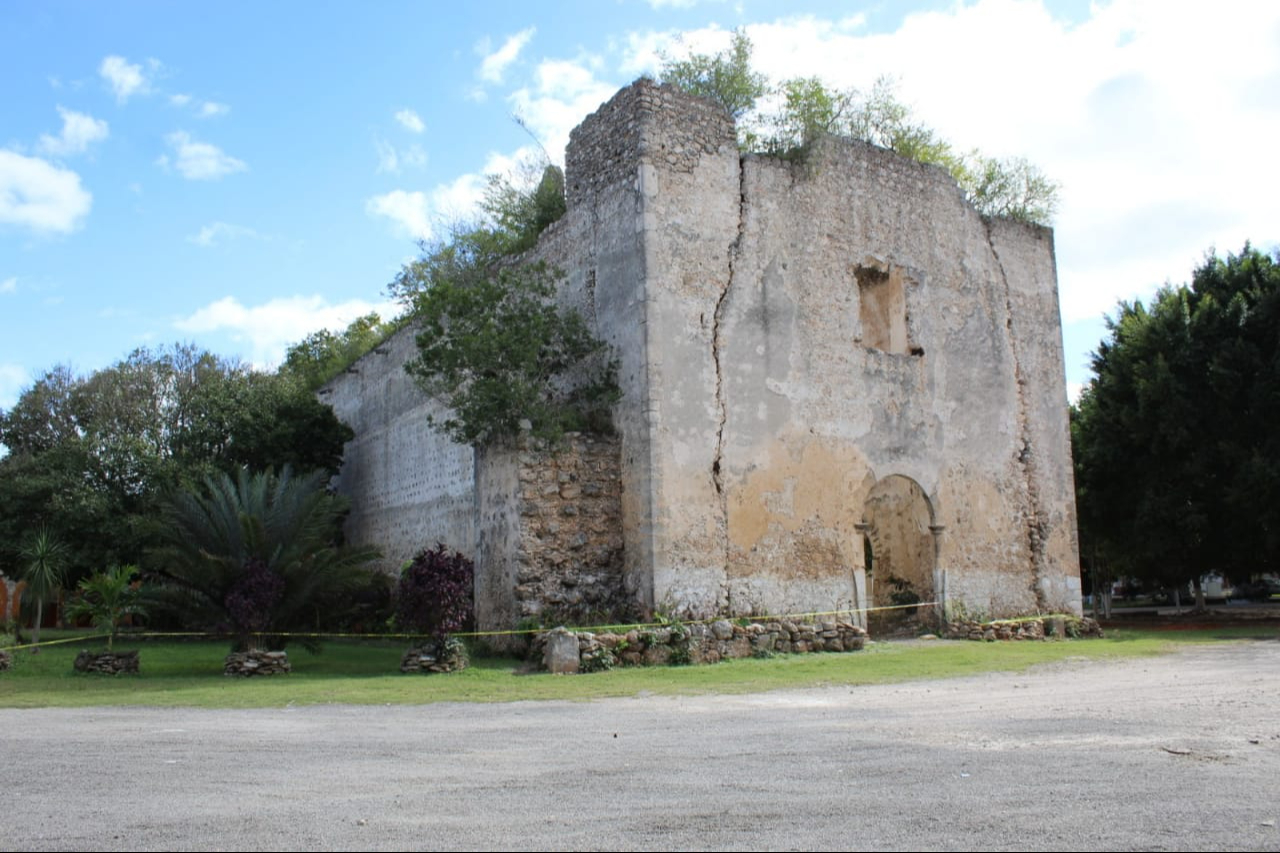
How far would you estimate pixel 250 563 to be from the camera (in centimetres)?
1289

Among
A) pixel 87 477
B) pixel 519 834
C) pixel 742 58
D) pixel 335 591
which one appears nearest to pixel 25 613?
pixel 87 477

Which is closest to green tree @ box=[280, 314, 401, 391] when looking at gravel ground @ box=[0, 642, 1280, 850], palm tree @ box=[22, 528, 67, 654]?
palm tree @ box=[22, 528, 67, 654]

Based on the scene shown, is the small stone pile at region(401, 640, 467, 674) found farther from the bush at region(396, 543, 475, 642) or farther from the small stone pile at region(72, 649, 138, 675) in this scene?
the small stone pile at region(72, 649, 138, 675)

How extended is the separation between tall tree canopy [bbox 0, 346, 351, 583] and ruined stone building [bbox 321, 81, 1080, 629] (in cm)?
585

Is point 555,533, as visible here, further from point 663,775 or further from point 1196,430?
point 1196,430

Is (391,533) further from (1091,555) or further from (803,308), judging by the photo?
(1091,555)

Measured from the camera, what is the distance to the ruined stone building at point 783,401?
1316cm

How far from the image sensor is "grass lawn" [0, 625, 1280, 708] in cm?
939

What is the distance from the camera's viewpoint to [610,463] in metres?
13.5

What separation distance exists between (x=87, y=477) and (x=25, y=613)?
6.12m

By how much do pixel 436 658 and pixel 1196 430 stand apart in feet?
52.4

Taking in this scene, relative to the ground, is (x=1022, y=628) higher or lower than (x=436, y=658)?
lower

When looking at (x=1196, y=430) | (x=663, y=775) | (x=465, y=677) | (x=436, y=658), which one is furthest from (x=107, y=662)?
(x=1196, y=430)

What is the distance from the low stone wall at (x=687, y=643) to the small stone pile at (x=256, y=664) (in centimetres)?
296
